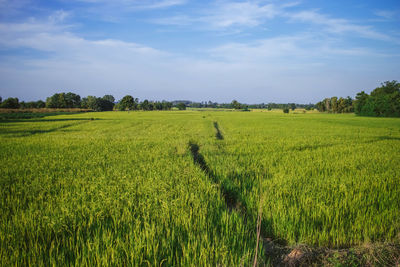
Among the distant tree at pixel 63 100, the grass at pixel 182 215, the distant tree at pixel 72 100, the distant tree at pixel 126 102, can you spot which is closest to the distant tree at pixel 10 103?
the distant tree at pixel 63 100

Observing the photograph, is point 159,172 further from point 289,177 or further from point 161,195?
point 289,177

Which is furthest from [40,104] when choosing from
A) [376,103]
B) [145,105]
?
[376,103]

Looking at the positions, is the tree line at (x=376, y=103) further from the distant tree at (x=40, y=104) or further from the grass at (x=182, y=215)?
the distant tree at (x=40, y=104)

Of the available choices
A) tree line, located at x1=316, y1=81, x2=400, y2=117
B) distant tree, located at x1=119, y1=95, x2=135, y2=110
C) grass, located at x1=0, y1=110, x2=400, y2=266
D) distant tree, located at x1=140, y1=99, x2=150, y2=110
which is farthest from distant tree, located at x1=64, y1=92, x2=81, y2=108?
tree line, located at x1=316, y1=81, x2=400, y2=117

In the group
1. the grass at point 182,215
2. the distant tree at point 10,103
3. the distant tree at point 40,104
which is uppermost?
the distant tree at point 40,104

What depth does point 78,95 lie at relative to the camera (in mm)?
118062

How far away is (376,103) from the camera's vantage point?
202ft

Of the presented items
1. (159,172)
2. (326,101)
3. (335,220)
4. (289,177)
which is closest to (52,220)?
(159,172)

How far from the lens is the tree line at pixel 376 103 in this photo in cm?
5697

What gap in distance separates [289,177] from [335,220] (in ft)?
6.48

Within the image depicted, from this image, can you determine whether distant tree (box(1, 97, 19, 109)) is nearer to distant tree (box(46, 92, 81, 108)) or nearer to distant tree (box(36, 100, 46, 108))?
distant tree (box(46, 92, 81, 108))

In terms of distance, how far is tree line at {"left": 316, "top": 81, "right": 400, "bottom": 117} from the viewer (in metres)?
57.0

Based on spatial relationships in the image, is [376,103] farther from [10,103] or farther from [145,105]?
[10,103]

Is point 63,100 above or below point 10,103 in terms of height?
above
